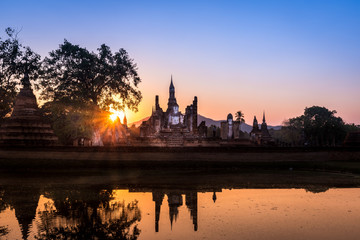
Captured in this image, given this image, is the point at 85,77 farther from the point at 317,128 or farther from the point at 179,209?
the point at 317,128

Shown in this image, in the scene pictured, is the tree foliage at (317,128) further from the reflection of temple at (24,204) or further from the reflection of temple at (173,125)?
the reflection of temple at (24,204)

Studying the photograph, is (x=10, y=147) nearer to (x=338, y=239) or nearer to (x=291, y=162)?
(x=291, y=162)

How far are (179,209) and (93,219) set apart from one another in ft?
9.59

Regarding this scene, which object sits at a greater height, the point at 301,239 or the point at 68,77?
the point at 68,77

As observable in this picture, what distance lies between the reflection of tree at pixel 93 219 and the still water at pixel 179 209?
2cm

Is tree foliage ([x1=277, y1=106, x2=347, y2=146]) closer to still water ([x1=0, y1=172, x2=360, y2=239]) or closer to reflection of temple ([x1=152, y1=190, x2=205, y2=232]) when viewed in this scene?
still water ([x1=0, y1=172, x2=360, y2=239])

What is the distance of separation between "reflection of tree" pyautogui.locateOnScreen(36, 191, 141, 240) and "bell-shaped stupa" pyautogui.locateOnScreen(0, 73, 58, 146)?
19665mm

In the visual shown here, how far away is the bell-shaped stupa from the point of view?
3200cm

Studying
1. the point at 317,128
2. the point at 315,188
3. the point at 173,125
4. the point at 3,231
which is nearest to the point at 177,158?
the point at 315,188

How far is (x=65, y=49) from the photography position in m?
42.2

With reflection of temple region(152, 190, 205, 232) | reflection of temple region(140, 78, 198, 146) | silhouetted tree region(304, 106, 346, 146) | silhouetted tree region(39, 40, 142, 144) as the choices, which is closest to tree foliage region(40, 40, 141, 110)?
silhouetted tree region(39, 40, 142, 144)

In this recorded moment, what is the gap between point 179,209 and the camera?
1230 centimetres

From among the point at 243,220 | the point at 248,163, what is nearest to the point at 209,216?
the point at 243,220

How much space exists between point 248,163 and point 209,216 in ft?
55.3
